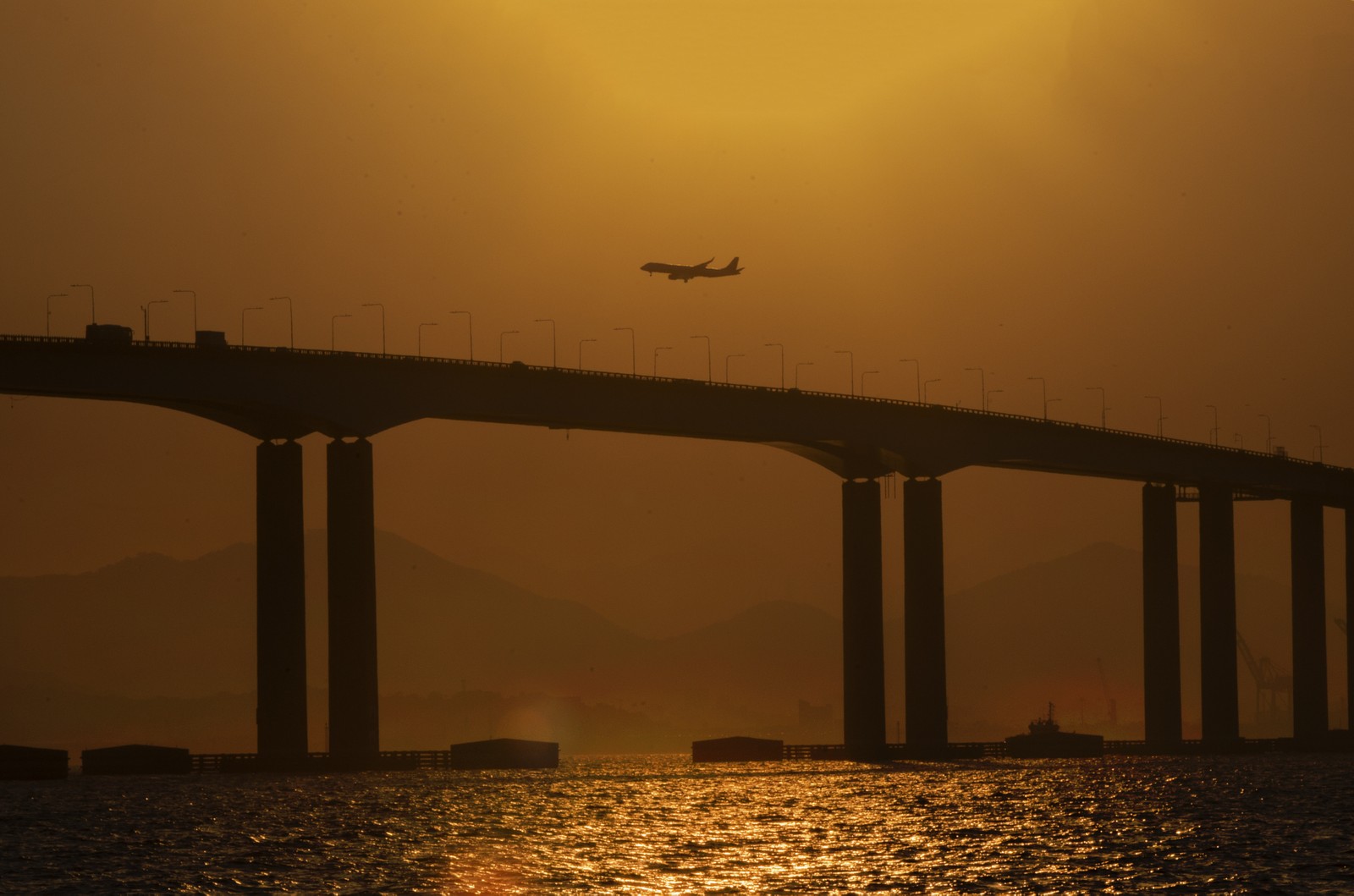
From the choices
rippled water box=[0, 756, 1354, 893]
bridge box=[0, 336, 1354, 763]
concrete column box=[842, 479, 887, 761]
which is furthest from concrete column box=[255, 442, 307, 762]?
concrete column box=[842, 479, 887, 761]

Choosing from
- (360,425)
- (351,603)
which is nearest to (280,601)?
(351,603)

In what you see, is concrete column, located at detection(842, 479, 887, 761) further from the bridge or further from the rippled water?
the rippled water

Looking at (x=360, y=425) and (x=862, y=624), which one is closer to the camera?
(x=360, y=425)

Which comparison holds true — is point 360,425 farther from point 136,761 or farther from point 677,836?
point 677,836

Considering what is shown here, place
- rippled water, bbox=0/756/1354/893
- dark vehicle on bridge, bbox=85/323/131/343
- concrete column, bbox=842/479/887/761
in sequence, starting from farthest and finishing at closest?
concrete column, bbox=842/479/887/761, dark vehicle on bridge, bbox=85/323/131/343, rippled water, bbox=0/756/1354/893

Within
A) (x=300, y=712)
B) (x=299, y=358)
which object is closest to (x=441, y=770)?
(x=300, y=712)

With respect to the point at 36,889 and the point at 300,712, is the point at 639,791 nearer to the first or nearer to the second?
the point at 300,712
